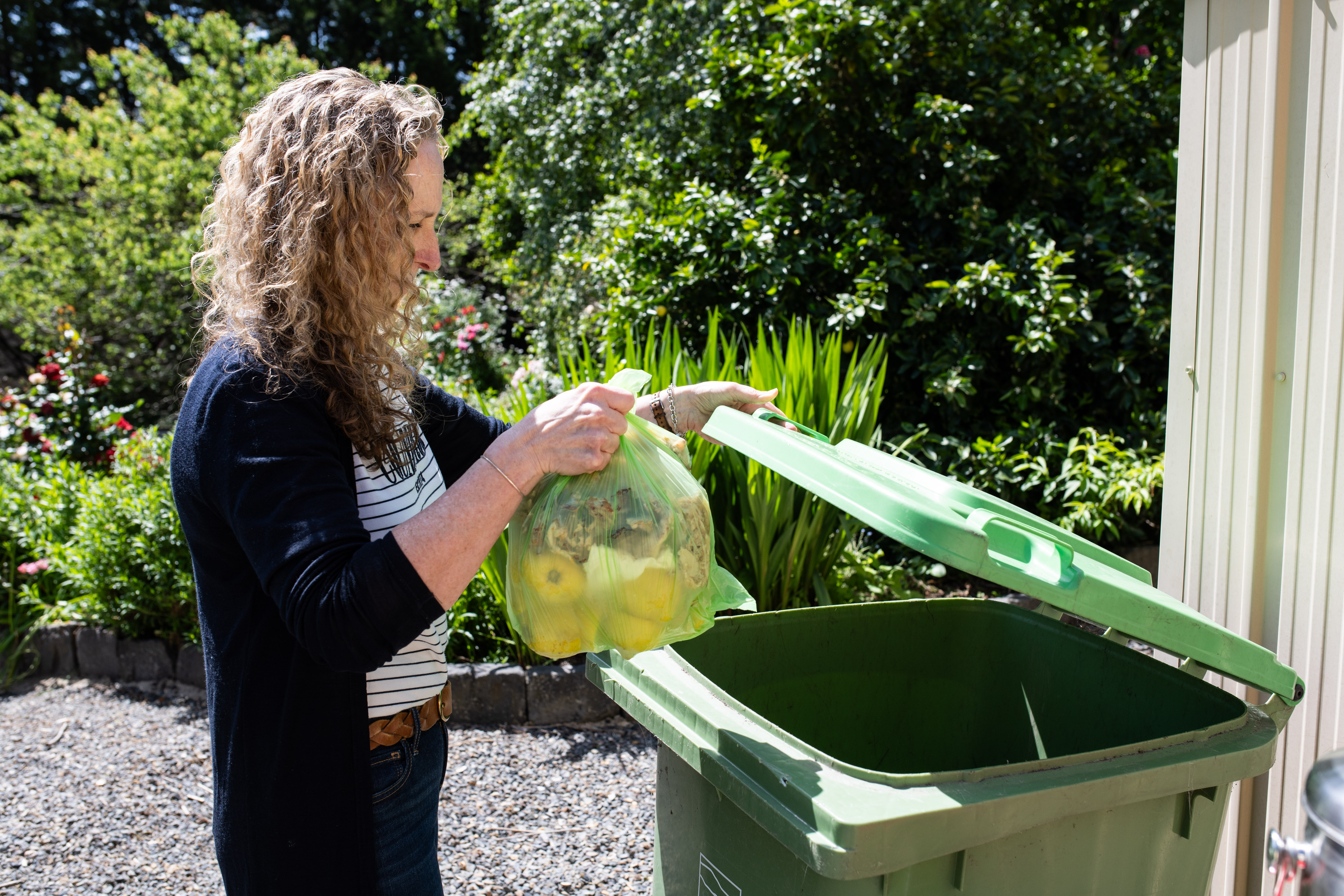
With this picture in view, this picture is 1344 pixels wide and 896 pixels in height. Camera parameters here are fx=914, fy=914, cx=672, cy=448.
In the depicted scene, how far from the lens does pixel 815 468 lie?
139 cm

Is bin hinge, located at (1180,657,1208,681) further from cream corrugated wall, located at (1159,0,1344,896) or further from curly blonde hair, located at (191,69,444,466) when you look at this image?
curly blonde hair, located at (191,69,444,466)

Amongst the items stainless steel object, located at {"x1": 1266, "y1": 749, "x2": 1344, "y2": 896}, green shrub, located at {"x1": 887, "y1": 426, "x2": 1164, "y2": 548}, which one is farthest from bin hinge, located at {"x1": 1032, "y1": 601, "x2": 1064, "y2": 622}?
green shrub, located at {"x1": 887, "y1": 426, "x2": 1164, "y2": 548}

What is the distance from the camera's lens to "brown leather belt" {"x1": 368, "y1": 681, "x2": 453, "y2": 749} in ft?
4.49

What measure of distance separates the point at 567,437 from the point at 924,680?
4.05ft

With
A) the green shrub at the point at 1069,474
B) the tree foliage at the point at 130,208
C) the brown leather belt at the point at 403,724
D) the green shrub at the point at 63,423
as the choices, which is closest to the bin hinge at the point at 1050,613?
the brown leather belt at the point at 403,724

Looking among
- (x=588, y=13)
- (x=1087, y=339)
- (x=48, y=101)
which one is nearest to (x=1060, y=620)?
(x=1087, y=339)

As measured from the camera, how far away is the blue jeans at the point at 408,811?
1.37 metres

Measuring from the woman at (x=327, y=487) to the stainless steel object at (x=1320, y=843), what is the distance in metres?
0.97

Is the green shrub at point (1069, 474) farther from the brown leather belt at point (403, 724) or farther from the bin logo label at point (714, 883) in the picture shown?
the brown leather belt at point (403, 724)

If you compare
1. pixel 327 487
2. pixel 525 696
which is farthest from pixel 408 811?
pixel 525 696

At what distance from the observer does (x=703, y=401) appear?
1855 mm

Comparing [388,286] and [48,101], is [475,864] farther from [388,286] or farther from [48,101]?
[48,101]

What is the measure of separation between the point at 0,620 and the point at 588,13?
529 centimetres

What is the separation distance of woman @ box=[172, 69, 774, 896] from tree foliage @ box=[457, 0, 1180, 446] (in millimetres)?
3266
